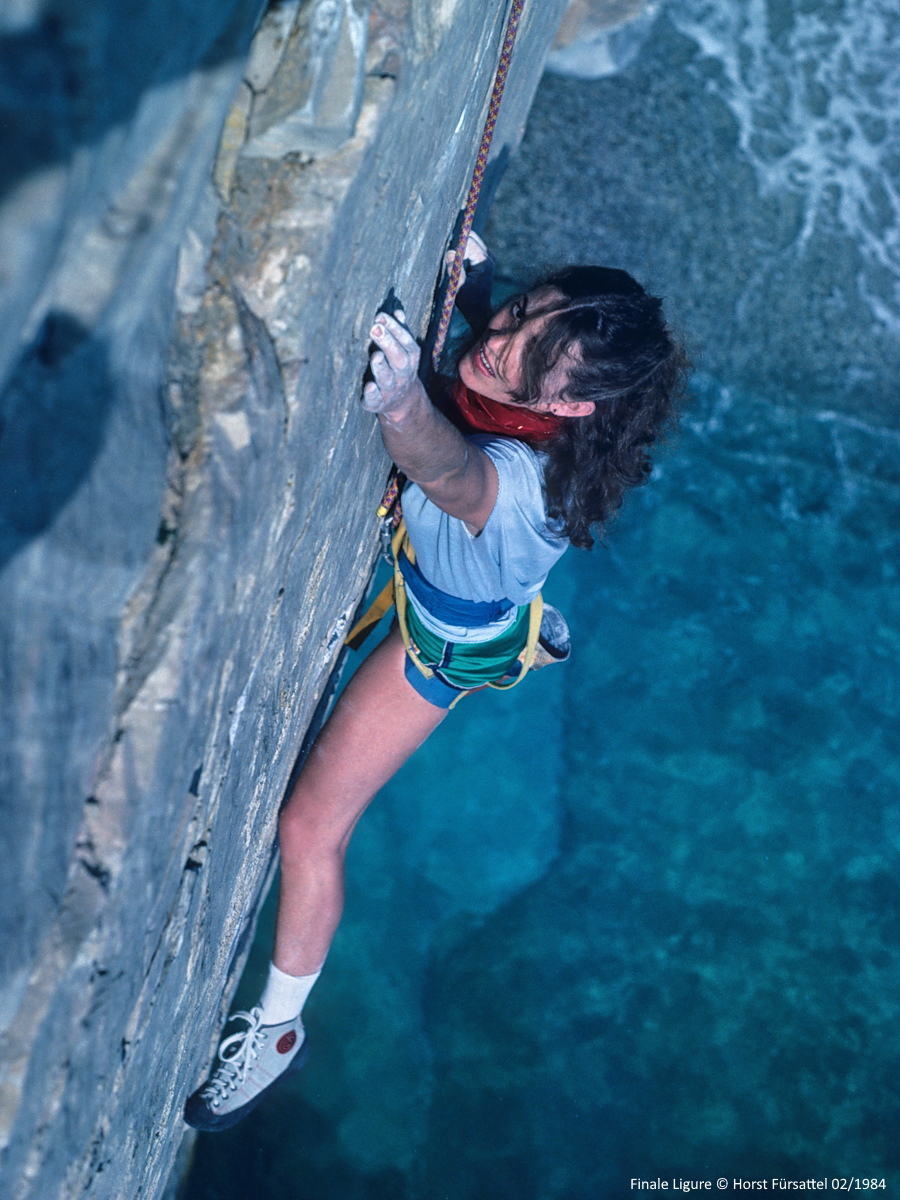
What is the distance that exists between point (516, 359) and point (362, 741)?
1073 mm

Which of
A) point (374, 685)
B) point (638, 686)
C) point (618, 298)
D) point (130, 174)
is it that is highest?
point (130, 174)

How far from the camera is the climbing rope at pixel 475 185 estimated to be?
6.59ft

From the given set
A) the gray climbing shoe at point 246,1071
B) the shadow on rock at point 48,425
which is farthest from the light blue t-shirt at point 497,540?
the gray climbing shoe at point 246,1071

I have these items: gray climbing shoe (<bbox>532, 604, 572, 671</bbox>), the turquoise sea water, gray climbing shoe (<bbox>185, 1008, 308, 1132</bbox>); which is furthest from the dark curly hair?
the turquoise sea water

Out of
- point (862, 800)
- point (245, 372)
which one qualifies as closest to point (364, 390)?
point (245, 372)

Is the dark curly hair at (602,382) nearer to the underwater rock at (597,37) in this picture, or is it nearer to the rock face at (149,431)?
the rock face at (149,431)

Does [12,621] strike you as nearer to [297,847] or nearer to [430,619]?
[430,619]

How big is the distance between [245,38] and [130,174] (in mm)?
239

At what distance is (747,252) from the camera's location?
4.86m

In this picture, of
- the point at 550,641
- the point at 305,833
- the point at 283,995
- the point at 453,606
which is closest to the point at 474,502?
the point at 453,606

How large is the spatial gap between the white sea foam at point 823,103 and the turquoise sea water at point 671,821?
13cm

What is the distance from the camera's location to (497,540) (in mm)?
1698

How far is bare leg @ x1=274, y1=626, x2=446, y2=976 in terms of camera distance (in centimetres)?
220

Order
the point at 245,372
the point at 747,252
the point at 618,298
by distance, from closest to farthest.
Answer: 1. the point at 245,372
2. the point at 618,298
3. the point at 747,252
